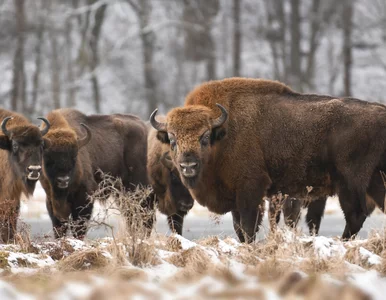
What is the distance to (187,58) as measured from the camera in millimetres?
38062

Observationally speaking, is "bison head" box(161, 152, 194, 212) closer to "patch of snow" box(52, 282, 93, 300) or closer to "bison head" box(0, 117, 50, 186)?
"bison head" box(0, 117, 50, 186)

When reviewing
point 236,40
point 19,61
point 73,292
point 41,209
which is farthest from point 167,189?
point 19,61

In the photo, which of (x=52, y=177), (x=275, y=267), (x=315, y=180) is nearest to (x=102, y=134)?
(x=52, y=177)

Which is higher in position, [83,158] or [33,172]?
[33,172]

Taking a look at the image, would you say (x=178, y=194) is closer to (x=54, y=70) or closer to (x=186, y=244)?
(x=186, y=244)

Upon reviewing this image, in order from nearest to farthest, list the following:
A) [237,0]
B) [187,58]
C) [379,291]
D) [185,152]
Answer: [379,291] → [185,152] → [237,0] → [187,58]

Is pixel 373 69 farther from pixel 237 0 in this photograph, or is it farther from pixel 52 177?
pixel 52 177

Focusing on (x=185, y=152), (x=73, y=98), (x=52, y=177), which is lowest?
(x=73, y=98)

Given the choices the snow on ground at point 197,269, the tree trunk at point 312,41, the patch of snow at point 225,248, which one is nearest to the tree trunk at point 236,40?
the tree trunk at point 312,41

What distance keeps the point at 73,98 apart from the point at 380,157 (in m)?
27.7

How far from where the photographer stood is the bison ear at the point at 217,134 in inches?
423

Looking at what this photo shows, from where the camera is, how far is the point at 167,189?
1378cm

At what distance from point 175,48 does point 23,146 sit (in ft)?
88.1

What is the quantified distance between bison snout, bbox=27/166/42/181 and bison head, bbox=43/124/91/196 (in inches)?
28.7
